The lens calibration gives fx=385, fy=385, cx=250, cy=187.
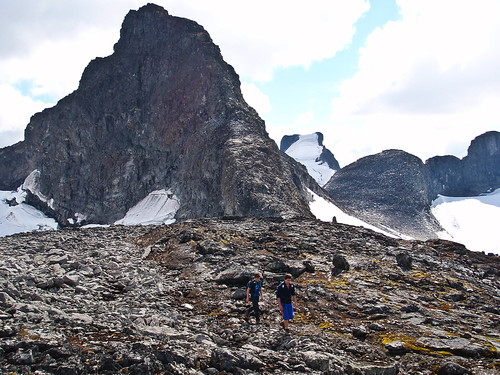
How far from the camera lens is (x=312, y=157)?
180500 millimetres

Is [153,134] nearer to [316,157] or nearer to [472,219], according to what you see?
[472,219]

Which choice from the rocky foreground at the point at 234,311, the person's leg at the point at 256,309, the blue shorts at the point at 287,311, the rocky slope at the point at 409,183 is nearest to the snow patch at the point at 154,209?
the rocky foreground at the point at 234,311

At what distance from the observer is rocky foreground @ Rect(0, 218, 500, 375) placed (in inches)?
320

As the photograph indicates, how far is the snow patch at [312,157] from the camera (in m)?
158

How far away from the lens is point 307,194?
236 ft

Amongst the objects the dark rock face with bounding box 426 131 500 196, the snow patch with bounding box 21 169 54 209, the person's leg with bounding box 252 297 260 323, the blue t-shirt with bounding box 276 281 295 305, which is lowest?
the person's leg with bounding box 252 297 260 323

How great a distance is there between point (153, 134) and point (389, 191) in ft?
230

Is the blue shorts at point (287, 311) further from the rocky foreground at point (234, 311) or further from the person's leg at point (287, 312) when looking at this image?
the rocky foreground at point (234, 311)

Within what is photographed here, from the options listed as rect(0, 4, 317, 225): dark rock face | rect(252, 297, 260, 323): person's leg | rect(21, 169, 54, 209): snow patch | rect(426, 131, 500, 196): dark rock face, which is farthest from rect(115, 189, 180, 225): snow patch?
rect(426, 131, 500, 196): dark rock face

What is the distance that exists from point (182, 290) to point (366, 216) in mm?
89001

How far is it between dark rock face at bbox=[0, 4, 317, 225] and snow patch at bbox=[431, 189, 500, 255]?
170ft

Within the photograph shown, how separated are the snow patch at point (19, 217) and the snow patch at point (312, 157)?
99.5 meters

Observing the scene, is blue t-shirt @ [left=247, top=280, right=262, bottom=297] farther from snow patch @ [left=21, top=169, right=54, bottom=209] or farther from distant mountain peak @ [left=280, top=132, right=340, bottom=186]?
distant mountain peak @ [left=280, top=132, right=340, bottom=186]

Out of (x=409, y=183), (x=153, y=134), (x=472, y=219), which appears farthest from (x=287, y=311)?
(x=472, y=219)
